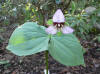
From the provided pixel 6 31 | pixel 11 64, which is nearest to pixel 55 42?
pixel 11 64

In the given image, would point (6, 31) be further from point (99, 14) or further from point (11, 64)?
point (99, 14)

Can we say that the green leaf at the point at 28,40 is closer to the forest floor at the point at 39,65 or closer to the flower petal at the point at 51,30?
the flower petal at the point at 51,30

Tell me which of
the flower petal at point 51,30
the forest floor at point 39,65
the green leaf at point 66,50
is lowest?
the forest floor at point 39,65

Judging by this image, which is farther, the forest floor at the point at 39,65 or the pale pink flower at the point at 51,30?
the forest floor at the point at 39,65

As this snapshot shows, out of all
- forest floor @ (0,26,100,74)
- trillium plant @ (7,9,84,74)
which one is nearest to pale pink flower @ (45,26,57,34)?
trillium plant @ (7,9,84,74)

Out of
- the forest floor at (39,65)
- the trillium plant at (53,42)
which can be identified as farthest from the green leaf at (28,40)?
the forest floor at (39,65)

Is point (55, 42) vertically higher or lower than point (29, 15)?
lower
